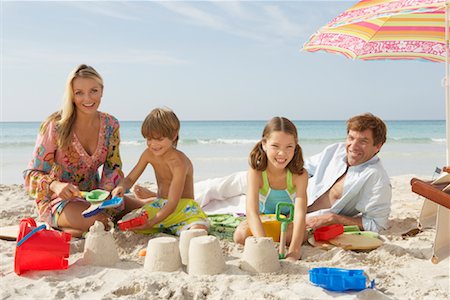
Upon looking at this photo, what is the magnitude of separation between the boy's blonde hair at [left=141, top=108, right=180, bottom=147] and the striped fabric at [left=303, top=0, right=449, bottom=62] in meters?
1.72

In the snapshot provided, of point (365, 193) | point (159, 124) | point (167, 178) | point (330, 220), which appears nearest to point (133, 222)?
point (167, 178)

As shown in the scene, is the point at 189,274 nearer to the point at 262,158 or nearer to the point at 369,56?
the point at 262,158

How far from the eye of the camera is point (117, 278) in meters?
2.60

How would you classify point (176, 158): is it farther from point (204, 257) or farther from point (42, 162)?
point (204, 257)

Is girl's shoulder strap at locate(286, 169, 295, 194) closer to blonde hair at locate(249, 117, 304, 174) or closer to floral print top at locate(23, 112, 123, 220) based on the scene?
blonde hair at locate(249, 117, 304, 174)

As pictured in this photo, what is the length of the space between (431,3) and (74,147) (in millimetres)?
2607

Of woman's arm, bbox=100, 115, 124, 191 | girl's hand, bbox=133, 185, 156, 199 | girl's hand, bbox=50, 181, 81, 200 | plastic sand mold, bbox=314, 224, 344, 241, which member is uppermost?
woman's arm, bbox=100, 115, 124, 191

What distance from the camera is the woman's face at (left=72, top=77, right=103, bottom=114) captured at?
3.49 metres

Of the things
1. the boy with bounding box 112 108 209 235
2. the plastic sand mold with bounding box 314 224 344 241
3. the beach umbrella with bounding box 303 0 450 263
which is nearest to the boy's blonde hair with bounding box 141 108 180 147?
Answer: the boy with bounding box 112 108 209 235

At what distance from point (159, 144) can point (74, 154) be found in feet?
2.22

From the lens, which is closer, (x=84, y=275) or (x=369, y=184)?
(x=84, y=275)

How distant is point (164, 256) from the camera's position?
266 centimetres

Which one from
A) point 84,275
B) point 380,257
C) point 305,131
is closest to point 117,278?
point 84,275

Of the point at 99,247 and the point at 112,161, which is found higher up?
the point at 112,161
